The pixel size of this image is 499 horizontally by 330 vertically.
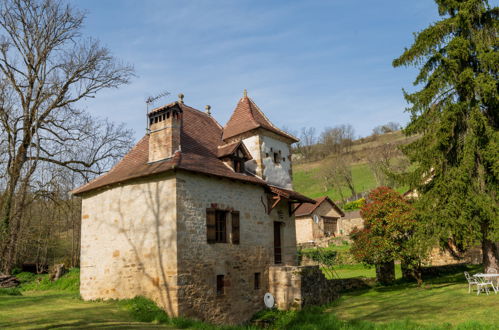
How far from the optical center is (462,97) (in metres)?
16.5

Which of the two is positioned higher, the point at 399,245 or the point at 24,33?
the point at 24,33

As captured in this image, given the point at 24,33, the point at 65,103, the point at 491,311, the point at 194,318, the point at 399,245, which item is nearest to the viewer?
the point at 491,311

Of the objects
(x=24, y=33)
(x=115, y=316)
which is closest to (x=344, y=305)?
(x=115, y=316)

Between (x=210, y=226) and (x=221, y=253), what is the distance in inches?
44.0

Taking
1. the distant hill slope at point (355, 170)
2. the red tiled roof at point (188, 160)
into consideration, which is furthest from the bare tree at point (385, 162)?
the red tiled roof at point (188, 160)

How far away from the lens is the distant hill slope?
193ft

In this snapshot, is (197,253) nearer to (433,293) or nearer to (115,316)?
(115,316)

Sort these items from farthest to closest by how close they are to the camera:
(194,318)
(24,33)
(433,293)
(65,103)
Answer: (65,103) < (24,33) < (433,293) < (194,318)

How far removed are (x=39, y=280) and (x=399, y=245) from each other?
19.3 meters

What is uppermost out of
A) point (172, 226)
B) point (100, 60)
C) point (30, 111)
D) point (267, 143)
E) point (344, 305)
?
point (100, 60)

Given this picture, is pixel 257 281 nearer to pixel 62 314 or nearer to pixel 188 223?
pixel 188 223

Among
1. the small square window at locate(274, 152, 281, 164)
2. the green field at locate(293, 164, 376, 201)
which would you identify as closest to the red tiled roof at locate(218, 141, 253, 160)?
the small square window at locate(274, 152, 281, 164)

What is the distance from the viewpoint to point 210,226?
14.4 metres

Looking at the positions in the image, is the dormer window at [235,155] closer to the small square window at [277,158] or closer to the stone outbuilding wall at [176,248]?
the stone outbuilding wall at [176,248]
